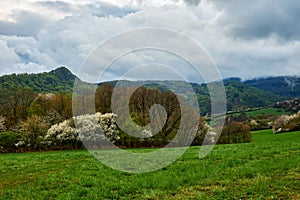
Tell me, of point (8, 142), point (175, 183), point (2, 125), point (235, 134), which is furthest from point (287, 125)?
point (175, 183)

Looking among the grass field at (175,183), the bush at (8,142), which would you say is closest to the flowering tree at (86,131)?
the bush at (8,142)

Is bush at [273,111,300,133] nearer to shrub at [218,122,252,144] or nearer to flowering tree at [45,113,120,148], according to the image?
shrub at [218,122,252,144]

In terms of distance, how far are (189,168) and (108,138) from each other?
118ft

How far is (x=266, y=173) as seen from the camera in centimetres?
1239

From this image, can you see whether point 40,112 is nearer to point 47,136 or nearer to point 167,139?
point 47,136

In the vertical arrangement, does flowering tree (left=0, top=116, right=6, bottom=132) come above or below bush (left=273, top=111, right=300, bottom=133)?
above

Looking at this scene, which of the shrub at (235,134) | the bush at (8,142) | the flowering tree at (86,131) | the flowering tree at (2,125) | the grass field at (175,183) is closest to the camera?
the grass field at (175,183)

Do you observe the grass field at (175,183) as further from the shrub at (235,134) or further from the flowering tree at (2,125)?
the shrub at (235,134)

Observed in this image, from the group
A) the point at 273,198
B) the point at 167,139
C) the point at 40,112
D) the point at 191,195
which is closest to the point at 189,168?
the point at 191,195

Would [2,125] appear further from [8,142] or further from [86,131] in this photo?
[86,131]

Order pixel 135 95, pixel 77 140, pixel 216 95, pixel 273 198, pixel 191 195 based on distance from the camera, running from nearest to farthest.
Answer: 1. pixel 273 198
2. pixel 191 195
3. pixel 216 95
4. pixel 135 95
5. pixel 77 140

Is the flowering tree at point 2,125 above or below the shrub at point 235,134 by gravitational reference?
above

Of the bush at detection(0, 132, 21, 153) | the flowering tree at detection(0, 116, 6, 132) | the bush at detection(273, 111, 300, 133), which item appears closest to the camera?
the bush at detection(0, 132, 21, 153)

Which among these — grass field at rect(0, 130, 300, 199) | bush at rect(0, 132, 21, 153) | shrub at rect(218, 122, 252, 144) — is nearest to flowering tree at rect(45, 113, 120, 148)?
bush at rect(0, 132, 21, 153)
